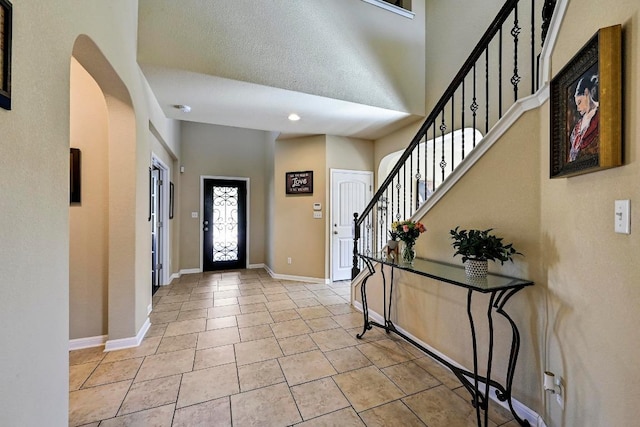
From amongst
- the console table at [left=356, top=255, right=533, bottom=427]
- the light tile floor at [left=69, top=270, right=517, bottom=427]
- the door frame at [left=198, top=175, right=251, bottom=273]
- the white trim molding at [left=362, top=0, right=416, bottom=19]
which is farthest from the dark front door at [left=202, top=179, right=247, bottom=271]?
the console table at [left=356, top=255, right=533, bottom=427]

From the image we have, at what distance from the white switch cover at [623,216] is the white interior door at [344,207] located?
12.8 ft

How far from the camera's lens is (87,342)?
2500 millimetres

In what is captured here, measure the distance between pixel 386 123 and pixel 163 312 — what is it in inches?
157

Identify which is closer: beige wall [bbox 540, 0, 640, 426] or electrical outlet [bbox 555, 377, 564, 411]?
beige wall [bbox 540, 0, 640, 426]

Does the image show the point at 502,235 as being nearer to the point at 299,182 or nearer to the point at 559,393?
the point at 559,393

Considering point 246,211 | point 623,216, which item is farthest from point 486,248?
point 246,211

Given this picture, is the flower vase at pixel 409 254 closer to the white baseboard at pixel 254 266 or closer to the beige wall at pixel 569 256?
the beige wall at pixel 569 256

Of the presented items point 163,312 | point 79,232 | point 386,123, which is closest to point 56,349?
point 79,232

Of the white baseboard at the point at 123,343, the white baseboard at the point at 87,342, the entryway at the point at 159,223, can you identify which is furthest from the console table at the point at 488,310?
the entryway at the point at 159,223

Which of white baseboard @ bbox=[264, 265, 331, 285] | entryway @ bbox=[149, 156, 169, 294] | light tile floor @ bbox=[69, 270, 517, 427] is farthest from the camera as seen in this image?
white baseboard @ bbox=[264, 265, 331, 285]

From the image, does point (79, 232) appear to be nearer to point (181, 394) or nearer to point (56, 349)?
point (56, 349)

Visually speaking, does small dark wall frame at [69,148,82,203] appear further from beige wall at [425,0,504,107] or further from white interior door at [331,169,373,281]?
beige wall at [425,0,504,107]

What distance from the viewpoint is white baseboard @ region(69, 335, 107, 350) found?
8.06 ft

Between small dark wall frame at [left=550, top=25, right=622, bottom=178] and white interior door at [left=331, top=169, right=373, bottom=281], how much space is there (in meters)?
3.58
